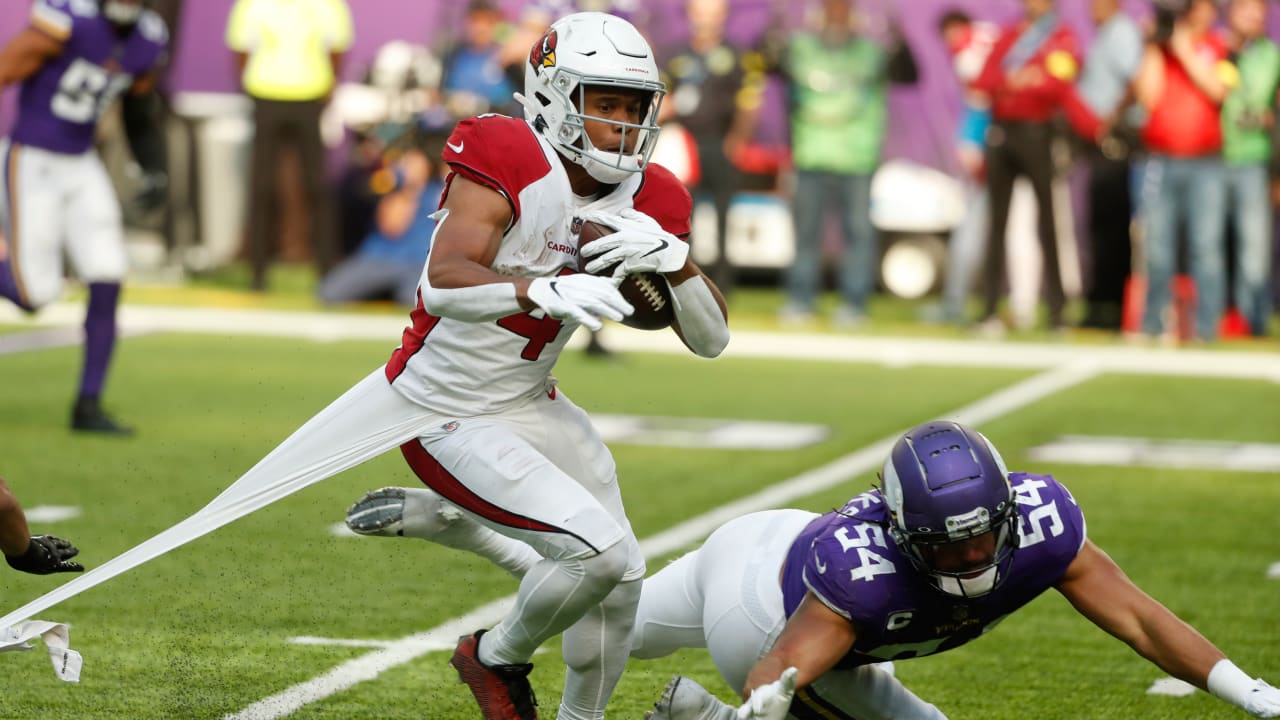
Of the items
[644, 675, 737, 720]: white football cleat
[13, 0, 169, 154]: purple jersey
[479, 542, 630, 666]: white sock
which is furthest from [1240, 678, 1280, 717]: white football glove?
[13, 0, 169, 154]: purple jersey

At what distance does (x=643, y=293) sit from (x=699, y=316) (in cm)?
13

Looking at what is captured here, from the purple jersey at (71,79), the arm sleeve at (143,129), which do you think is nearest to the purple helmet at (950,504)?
the purple jersey at (71,79)

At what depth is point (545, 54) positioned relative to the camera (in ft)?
14.4

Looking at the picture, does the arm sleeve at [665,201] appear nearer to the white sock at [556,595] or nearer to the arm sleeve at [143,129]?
the white sock at [556,595]

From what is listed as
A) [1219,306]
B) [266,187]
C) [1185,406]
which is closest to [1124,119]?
[1219,306]

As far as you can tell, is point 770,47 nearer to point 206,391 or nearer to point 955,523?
point 206,391

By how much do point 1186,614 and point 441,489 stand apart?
2514mm

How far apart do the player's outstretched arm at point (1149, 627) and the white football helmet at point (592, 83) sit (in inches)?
51.1

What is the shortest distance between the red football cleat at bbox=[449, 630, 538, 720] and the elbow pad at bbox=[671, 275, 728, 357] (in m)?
0.82

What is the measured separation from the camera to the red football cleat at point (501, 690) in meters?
4.28

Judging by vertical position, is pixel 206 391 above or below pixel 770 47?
below

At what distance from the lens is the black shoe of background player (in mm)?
8391

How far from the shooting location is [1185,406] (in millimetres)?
10203

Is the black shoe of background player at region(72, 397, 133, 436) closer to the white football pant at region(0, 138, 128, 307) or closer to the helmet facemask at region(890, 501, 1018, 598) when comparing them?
the white football pant at region(0, 138, 128, 307)
